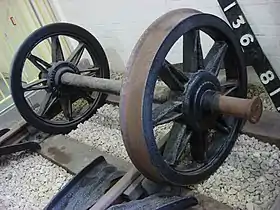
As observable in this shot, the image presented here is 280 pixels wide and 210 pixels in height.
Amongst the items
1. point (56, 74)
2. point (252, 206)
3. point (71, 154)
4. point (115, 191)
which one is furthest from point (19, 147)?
point (252, 206)

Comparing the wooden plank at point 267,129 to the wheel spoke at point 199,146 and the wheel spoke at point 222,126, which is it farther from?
the wheel spoke at point 199,146

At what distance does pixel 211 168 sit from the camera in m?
1.56

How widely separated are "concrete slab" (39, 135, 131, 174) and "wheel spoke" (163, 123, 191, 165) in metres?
0.34

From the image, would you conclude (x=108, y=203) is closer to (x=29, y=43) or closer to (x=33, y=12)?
(x=29, y=43)

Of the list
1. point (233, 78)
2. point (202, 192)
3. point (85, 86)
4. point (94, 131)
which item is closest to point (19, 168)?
point (94, 131)

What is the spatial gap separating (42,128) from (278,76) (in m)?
1.25

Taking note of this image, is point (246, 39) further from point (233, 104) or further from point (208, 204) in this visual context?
point (208, 204)

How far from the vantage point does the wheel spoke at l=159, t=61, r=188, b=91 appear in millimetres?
1360

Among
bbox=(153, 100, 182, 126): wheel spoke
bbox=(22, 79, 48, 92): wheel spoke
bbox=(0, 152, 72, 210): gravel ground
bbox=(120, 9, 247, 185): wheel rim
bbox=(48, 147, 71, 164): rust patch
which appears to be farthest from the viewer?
bbox=(22, 79, 48, 92): wheel spoke

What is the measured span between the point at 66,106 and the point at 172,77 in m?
0.96

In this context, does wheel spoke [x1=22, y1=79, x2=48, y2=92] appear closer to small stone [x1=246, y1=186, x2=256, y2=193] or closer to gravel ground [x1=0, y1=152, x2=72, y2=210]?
gravel ground [x1=0, y1=152, x2=72, y2=210]

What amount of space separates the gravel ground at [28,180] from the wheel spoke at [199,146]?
0.66 metres

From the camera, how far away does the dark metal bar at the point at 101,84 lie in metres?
1.49

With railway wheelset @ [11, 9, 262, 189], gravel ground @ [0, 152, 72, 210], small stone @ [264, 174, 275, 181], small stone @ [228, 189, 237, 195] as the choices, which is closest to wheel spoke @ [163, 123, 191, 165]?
railway wheelset @ [11, 9, 262, 189]
